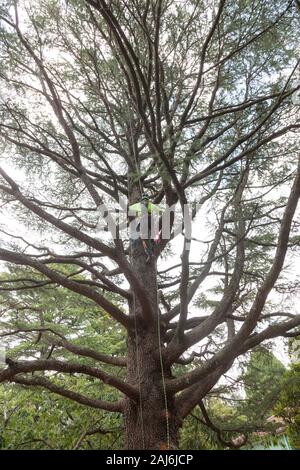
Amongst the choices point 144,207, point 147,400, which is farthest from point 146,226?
point 147,400

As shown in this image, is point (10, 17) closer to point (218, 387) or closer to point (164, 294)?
point (164, 294)

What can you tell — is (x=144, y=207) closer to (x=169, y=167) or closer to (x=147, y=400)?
(x=169, y=167)

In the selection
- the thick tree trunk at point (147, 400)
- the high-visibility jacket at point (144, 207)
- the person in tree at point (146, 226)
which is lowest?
the thick tree trunk at point (147, 400)

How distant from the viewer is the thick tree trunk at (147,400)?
2.53 metres

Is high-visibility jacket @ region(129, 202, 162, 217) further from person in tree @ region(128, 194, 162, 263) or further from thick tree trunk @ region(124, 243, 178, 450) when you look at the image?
thick tree trunk @ region(124, 243, 178, 450)

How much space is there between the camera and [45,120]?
3.96 metres

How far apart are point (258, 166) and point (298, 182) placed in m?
1.56

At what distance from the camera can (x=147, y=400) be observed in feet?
8.70

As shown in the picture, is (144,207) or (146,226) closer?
(144,207)

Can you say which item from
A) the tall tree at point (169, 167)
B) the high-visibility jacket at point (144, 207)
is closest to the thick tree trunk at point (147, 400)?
the tall tree at point (169, 167)

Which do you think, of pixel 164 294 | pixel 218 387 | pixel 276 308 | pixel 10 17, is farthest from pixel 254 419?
pixel 10 17

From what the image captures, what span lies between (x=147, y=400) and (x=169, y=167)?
1.81 meters

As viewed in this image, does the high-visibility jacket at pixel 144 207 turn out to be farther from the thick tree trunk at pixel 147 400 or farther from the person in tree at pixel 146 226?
the thick tree trunk at pixel 147 400

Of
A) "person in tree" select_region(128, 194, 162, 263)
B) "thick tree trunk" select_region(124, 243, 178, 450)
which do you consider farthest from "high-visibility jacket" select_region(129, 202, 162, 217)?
"thick tree trunk" select_region(124, 243, 178, 450)
